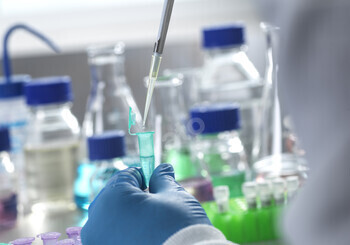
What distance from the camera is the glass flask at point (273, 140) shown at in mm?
1215

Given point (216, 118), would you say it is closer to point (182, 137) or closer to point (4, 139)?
point (182, 137)

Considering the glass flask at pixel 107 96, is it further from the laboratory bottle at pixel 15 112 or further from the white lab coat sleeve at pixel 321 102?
the white lab coat sleeve at pixel 321 102

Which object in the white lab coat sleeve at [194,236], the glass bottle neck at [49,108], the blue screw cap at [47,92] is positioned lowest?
the white lab coat sleeve at [194,236]

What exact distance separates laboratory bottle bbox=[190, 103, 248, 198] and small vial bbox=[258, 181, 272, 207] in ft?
0.46

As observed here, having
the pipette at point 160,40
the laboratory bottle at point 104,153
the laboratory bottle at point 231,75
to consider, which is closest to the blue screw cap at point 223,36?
the laboratory bottle at point 231,75

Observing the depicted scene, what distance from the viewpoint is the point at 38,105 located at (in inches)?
55.0

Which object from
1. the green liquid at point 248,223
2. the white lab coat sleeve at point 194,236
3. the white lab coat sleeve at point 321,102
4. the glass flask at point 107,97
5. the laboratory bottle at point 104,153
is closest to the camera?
the white lab coat sleeve at point 321,102

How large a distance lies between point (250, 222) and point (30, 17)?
196 cm

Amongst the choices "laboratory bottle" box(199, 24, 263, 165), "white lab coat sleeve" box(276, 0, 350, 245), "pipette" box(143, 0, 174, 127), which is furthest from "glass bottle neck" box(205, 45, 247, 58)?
"white lab coat sleeve" box(276, 0, 350, 245)

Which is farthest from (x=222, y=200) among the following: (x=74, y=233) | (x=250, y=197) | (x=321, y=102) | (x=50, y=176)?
(x=321, y=102)

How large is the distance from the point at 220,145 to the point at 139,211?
1.80 ft

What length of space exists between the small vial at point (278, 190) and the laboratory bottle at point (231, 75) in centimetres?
45

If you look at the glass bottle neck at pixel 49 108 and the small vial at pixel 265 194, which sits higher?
the glass bottle neck at pixel 49 108

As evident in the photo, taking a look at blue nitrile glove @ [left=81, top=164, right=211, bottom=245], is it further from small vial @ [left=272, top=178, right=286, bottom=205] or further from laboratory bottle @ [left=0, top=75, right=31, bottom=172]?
laboratory bottle @ [left=0, top=75, right=31, bottom=172]
